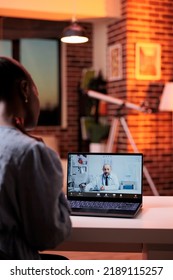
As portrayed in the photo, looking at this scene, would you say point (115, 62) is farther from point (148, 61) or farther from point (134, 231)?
point (134, 231)

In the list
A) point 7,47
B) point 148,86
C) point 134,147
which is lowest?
point 134,147

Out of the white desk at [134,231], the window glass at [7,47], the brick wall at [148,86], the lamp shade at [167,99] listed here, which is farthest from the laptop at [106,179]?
the window glass at [7,47]

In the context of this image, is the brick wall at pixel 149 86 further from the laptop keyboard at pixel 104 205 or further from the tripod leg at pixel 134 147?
the laptop keyboard at pixel 104 205

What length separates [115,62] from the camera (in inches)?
218

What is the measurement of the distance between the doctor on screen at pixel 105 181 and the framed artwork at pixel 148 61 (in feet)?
11.4

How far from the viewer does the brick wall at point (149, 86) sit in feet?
17.4

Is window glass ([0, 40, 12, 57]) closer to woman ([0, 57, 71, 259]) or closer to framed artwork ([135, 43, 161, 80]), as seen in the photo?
framed artwork ([135, 43, 161, 80])

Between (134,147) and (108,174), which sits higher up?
(108,174)

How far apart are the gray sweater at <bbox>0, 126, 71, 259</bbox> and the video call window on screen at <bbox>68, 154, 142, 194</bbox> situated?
0.71 metres

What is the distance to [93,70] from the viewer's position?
23.3 ft

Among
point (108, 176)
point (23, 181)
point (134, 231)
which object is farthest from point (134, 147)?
point (23, 181)

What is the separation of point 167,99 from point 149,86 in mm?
455
